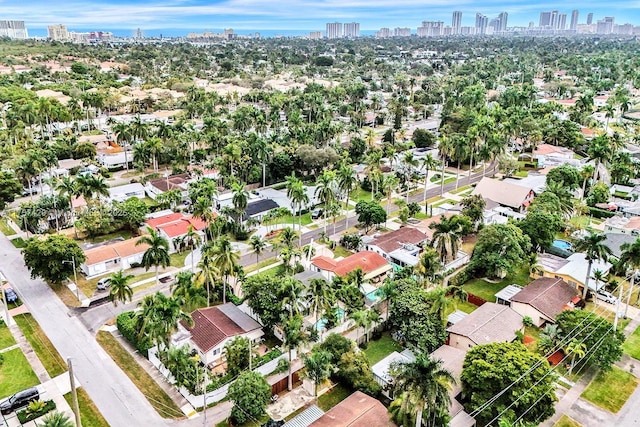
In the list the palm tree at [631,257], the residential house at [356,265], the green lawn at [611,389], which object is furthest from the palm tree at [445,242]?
the green lawn at [611,389]

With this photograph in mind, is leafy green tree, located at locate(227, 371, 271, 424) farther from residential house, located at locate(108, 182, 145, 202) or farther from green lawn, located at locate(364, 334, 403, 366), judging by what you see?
residential house, located at locate(108, 182, 145, 202)

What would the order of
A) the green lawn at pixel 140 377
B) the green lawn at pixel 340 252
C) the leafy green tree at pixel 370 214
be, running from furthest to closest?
the leafy green tree at pixel 370 214 < the green lawn at pixel 340 252 < the green lawn at pixel 140 377

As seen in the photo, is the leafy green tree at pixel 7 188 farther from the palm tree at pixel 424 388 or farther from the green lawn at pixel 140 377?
the palm tree at pixel 424 388

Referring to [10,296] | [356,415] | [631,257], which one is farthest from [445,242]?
[10,296]

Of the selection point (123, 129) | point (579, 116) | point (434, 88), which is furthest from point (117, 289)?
point (434, 88)

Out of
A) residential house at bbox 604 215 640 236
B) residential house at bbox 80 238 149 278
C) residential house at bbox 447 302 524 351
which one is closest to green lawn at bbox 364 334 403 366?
residential house at bbox 447 302 524 351
